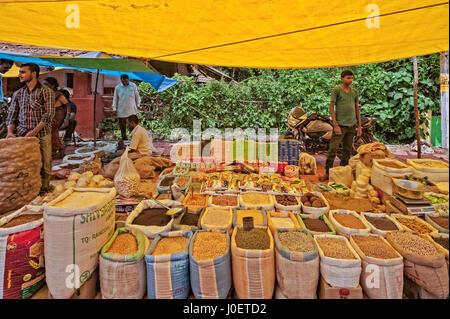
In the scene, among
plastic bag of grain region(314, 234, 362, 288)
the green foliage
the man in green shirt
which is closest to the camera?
plastic bag of grain region(314, 234, 362, 288)

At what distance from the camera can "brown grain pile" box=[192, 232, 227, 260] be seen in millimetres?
1473

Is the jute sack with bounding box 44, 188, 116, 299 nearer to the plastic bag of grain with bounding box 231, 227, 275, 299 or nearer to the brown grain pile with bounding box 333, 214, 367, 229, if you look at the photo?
the plastic bag of grain with bounding box 231, 227, 275, 299

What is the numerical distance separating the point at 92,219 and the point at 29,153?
1885 millimetres

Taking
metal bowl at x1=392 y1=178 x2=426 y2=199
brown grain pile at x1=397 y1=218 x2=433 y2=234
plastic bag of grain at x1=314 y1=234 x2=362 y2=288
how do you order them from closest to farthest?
plastic bag of grain at x1=314 y1=234 x2=362 y2=288
brown grain pile at x1=397 y1=218 x2=433 y2=234
metal bowl at x1=392 y1=178 x2=426 y2=199

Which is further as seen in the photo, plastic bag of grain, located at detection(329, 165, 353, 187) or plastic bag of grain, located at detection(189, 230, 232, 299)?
plastic bag of grain, located at detection(329, 165, 353, 187)

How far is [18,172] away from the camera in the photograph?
2705mm

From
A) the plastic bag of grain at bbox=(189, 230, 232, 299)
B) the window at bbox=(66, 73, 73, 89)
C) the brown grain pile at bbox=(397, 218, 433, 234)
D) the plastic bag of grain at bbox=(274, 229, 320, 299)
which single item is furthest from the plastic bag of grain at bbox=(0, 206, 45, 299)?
the window at bbox=(66, 73, 73, 89)

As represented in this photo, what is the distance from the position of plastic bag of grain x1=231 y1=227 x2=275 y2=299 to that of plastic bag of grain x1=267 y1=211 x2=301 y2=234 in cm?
37

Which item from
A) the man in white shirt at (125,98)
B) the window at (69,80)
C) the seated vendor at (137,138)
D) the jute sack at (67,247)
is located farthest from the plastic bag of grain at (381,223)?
the window at (69,80)

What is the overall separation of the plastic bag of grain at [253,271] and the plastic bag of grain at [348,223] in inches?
23.4

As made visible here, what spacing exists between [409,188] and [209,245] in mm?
1719

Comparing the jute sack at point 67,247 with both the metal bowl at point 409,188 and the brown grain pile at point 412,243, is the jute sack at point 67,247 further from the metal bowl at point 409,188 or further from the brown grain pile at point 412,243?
the metal bowl at point 409,188

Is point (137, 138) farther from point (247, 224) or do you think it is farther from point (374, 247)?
point (374, 247)

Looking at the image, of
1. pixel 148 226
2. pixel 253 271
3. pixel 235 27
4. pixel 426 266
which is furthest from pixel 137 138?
pixel 426 266
